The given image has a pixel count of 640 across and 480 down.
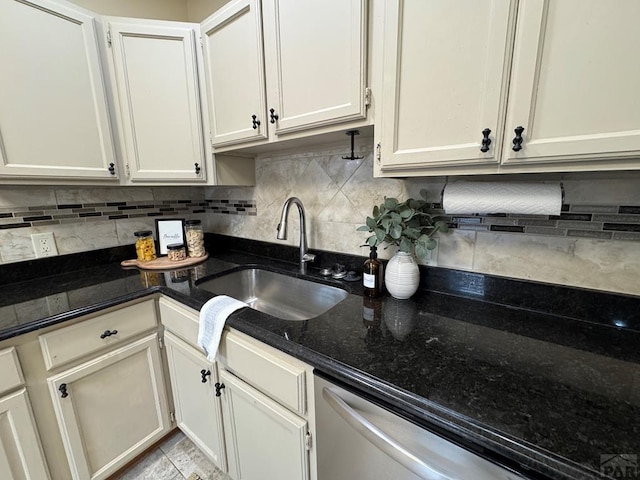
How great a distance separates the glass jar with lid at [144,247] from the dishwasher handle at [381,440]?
4.47ft

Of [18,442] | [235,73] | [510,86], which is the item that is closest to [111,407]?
[18,442]

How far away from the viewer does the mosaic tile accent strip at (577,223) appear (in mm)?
769

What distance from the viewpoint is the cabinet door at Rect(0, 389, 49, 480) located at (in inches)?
35.9

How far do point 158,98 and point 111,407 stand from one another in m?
1.44

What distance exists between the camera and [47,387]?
1.00 metres

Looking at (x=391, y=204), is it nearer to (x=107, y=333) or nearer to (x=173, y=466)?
(x=107, y=333)

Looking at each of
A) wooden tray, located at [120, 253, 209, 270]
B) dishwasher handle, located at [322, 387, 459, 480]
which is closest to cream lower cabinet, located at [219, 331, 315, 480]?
dishwasher handle, located at [322, 387, 459, 480]

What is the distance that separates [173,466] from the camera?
1344 mm

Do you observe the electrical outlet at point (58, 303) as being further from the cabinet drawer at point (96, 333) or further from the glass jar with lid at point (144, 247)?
the glass jar with lid at point (144, 247)

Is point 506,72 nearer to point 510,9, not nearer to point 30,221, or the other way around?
point 510,9

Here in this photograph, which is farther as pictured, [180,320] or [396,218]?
[180,320]

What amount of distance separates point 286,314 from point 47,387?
3.08ft

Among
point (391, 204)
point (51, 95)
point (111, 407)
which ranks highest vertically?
point (51, 95)

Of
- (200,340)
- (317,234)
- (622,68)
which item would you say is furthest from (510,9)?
(200,340)
